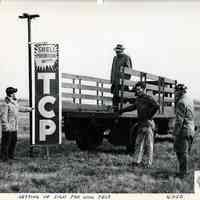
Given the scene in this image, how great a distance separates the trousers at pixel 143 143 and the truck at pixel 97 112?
1.94ft

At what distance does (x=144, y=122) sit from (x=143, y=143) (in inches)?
15.2

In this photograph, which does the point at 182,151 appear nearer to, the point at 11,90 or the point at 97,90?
the point at 97,90

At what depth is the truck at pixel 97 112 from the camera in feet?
32.8

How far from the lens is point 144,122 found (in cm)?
938

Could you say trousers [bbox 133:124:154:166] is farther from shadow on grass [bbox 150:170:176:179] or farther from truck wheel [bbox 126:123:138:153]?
truck wheel [bbox 126:123:138:153]

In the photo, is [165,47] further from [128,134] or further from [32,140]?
[32,140]

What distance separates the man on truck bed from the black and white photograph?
0.06 ft

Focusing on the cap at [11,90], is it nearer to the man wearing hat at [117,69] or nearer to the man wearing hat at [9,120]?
the man wearing hat at [9,120]

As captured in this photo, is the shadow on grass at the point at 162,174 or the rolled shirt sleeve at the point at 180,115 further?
the shadow on grass at the point at 162,174

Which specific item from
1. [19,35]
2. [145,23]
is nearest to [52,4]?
[19,35]

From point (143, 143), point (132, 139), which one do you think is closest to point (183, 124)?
point (143, 143)

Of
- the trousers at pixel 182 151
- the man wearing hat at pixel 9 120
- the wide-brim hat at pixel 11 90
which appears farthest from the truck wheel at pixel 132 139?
the wide-brim hat at pixel 11 90

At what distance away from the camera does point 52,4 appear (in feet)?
29.9

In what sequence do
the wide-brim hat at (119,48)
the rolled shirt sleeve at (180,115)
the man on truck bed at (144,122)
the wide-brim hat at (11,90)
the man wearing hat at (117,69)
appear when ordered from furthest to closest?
the man wearing hat at (117,69), the wide-brim hat at (119,48), the wide-brim hat at (11,90), the man on truck bed at (144,122), the rolled shirt sleeve at (180,115)
